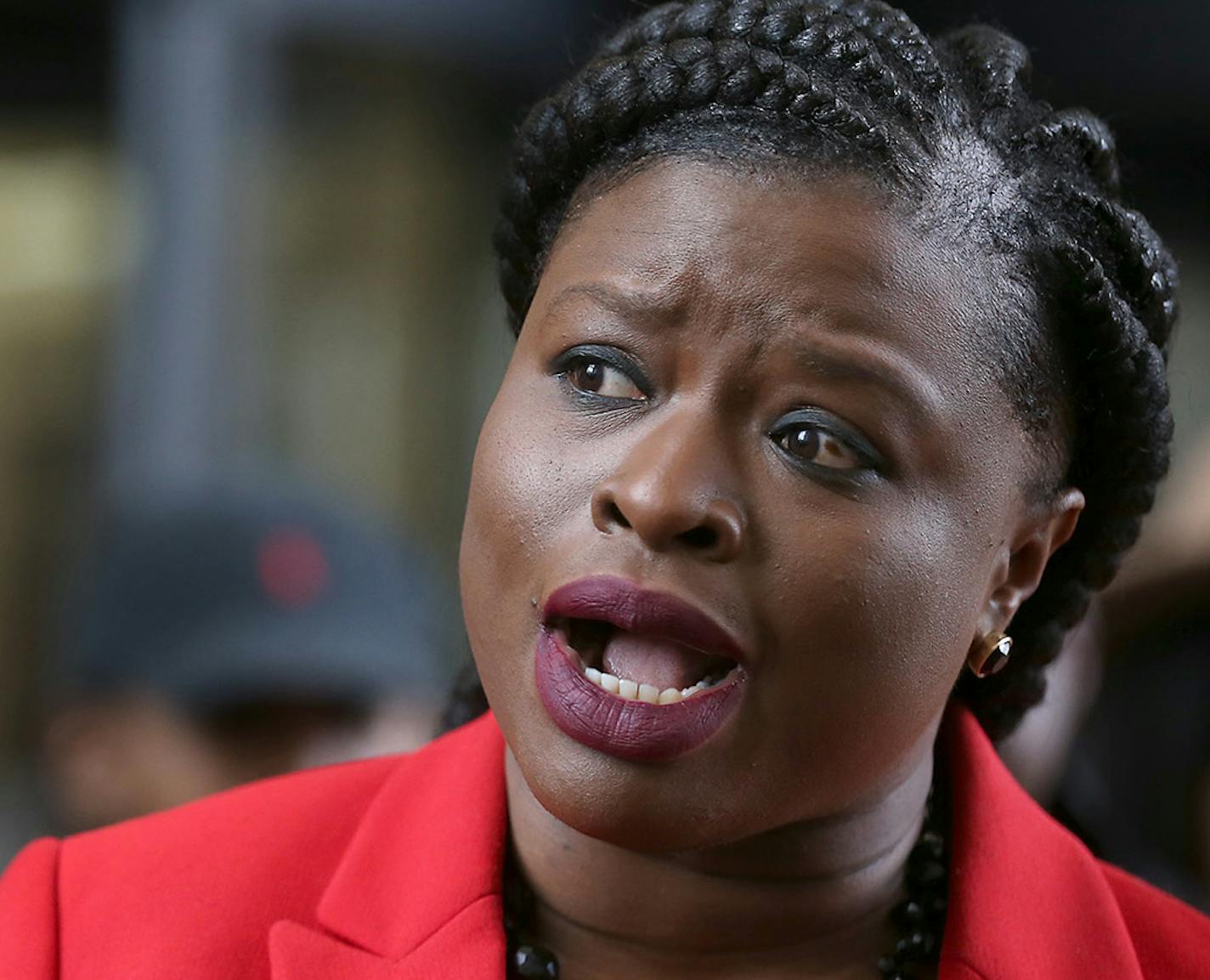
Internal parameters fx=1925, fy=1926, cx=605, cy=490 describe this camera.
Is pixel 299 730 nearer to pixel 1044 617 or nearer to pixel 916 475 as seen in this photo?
pixel 1044 617

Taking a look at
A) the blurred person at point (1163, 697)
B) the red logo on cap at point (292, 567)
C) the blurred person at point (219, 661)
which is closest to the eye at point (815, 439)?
the blurred person at point (1163, 697)

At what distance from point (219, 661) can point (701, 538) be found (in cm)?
212

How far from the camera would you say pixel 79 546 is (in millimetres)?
6676

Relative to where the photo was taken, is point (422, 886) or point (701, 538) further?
point (422, 886)

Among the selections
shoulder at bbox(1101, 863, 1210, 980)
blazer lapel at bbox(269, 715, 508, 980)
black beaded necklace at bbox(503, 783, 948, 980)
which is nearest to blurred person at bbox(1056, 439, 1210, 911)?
shoulder at bbox(1101, 863, 1210, 980)

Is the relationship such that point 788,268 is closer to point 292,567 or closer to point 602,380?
point 602,380

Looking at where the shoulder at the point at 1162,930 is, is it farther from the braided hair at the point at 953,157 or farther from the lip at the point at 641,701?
the lip at the point at 641,701

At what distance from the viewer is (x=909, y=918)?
2324mm

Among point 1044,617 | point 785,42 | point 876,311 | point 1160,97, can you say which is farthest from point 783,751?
point 1160,97

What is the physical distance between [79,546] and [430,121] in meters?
2.10

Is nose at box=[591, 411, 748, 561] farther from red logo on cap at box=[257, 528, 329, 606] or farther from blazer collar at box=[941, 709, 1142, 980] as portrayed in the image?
red logo on cap at box=[257, 528, 329, 606]

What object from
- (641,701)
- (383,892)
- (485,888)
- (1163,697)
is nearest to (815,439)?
(641,701)

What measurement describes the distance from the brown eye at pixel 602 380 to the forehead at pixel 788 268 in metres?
0.07

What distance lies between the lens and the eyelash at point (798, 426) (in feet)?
6.70
